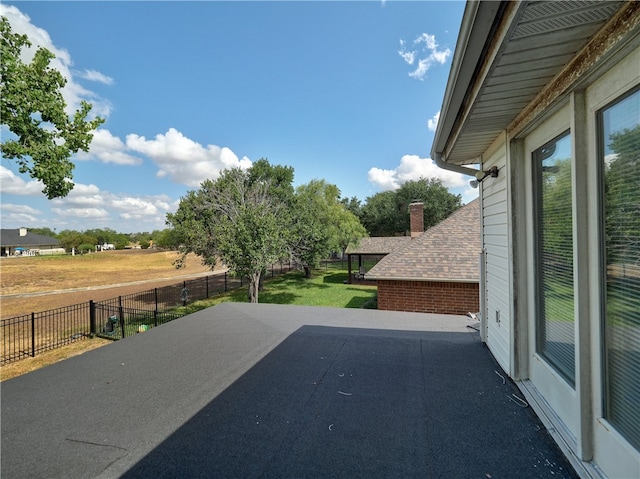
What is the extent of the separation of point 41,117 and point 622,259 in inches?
420

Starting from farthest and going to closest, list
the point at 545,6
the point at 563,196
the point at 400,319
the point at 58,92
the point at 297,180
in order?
the point at 297,180, the point at 58,92, the point at 400,319, the point at 563,196, the point at 545,6

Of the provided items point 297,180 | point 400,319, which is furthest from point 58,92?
point 297,180

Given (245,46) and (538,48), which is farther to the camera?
(245,46)

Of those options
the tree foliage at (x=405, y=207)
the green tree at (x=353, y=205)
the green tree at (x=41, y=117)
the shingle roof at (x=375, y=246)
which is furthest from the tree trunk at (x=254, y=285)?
the green tree at (x=353, y=205)

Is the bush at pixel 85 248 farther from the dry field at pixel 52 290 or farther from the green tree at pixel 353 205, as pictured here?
the green tree at pixel 353 205

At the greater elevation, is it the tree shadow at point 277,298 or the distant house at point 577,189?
the distant house at point 577,189

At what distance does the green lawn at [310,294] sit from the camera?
14305 mm

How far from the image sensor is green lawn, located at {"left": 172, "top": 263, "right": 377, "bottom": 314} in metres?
14.3

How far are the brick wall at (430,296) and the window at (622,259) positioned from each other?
741 centimetres

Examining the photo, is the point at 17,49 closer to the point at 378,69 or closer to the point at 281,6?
the point at 281,6

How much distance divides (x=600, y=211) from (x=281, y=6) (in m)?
7.41

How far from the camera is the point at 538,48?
1.46 meters

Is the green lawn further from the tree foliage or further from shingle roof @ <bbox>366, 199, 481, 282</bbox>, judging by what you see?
the tree foliage

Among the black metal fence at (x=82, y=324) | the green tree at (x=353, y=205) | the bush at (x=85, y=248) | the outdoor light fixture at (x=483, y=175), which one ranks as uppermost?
the green tree at (x=353, y=205)
